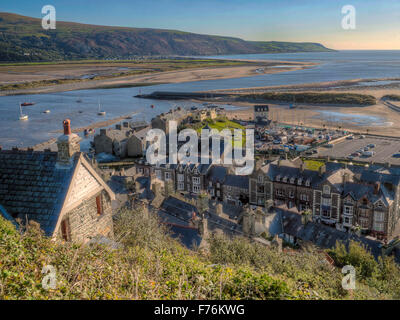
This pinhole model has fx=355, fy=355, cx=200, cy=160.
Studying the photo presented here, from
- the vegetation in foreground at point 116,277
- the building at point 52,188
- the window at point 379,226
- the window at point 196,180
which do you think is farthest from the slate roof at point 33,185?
the window at point 196,180

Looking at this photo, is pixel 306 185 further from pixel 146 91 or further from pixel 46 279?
pixel 146 91

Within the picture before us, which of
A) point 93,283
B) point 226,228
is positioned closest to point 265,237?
point 226,228

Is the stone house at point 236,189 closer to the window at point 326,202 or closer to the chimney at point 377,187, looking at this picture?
the window at point 326,202

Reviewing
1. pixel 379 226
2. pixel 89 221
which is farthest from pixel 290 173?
pixel 89 221

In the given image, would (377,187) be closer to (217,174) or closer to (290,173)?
(290,173)

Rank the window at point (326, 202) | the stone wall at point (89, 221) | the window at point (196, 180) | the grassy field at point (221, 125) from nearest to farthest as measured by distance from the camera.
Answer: the stone wall at point (89, 221)
the window at point (326, 202)
the window at point (196, 180)
the grassy field at point (221, 125)
